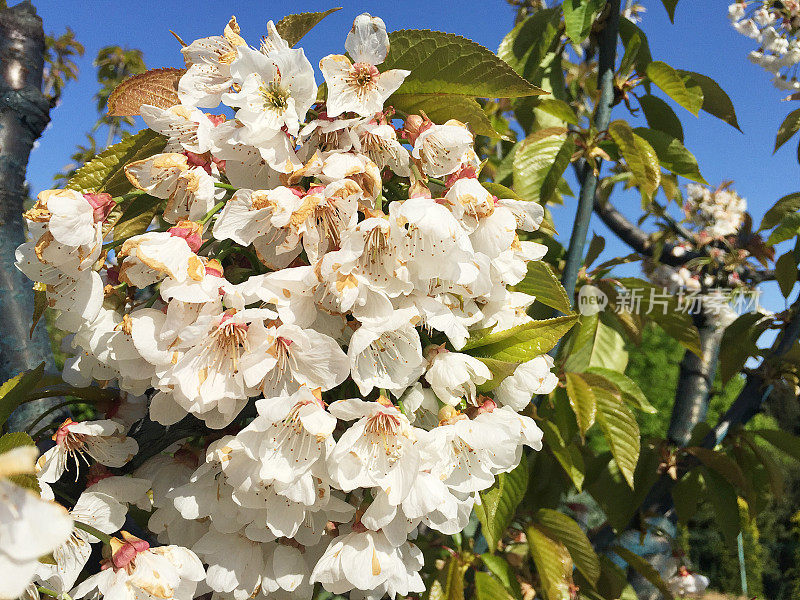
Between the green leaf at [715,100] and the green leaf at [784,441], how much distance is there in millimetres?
806

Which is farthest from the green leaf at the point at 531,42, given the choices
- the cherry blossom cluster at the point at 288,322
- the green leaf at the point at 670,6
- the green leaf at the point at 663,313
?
the cherry blossom cluster at the point at 288,322

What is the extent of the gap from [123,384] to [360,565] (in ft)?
1.01

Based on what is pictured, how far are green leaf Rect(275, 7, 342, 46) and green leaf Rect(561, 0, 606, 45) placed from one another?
551 mm

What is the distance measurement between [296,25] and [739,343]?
149cm

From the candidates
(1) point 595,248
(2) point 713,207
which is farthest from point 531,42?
(2) point 713,207

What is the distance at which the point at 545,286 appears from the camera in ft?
2.46

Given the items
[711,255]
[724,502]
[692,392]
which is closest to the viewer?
[724,502]

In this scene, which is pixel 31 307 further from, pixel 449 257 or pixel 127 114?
pixel 449 257

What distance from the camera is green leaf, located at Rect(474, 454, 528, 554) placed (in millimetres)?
782

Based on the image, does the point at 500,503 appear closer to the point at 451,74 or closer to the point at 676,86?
the point at 451,74

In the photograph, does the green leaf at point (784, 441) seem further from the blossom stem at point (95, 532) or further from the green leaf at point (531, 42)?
the blossom stem at point (95, 532)

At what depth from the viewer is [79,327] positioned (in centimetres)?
59

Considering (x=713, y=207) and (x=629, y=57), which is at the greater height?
(x=713, y=207)

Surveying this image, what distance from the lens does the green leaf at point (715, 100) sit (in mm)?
1170
